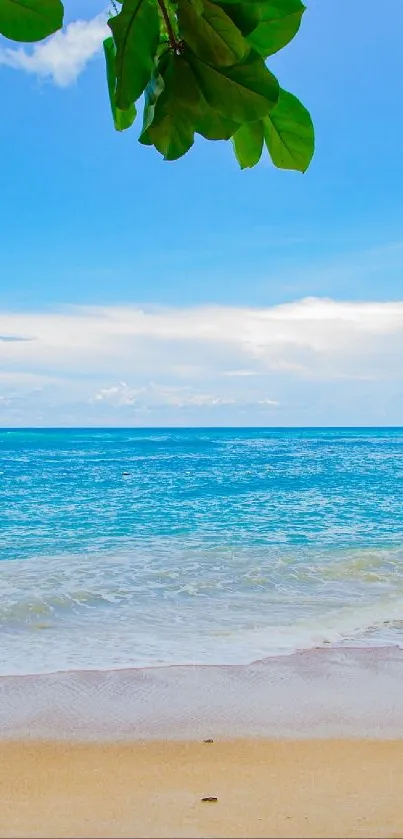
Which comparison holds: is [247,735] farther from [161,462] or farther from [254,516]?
[161,462]

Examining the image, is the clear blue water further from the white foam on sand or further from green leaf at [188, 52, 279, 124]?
green leaf at [188, 52, 279, 124]

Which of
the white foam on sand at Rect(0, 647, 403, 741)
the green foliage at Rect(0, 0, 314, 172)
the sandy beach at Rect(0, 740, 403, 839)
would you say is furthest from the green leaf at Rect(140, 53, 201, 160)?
the white foam on sand at Rect(0, 647, 403, 741)

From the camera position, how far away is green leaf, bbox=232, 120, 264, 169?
0.53 meters

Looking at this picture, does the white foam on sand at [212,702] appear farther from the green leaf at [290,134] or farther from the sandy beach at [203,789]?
the green leaf at [290,134]

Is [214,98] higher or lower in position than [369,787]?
higher

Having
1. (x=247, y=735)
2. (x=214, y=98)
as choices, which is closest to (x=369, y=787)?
(x=247, y=735)

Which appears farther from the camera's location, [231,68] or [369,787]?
[369,787]

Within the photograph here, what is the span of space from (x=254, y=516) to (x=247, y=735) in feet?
37.7

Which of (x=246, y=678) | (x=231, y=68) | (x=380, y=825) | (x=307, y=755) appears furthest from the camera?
(x=246, y=678)

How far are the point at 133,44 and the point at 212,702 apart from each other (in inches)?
199

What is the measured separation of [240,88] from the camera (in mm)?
463

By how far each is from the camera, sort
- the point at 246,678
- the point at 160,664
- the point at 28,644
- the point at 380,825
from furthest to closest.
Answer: the point at 28,644, the point at 160,664, the point at 246,678, the point at 380,825

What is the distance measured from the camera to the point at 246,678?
539cm

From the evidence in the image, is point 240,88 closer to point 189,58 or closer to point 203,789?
point 189,58
